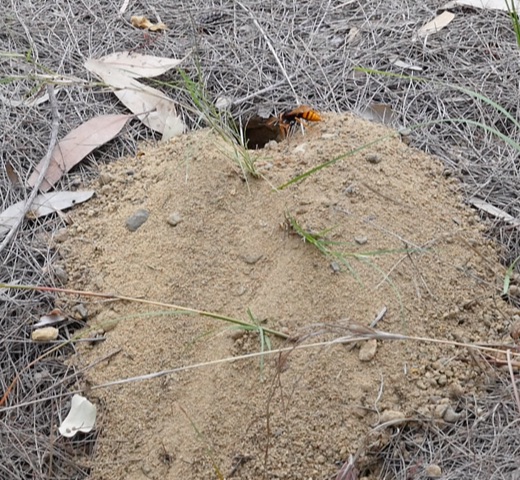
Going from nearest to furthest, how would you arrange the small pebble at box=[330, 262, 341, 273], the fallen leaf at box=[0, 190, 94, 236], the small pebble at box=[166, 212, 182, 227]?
the small pebble at box=[330, 262, 341, 273] → the small pebble at box=[166, 212, 182, 227] → the fallen leaf at box=[0, 190, 94, 236]

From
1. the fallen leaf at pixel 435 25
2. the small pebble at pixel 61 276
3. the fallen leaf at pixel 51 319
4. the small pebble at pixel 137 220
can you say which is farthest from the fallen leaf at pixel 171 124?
the fallen leaf at pixel 435 25

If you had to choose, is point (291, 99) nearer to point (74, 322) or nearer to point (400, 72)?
point (400, 72)

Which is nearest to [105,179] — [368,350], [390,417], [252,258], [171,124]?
[171,124]

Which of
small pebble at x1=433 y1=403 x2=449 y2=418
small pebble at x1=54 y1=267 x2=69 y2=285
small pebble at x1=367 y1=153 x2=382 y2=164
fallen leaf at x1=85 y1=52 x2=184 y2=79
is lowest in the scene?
small pebble at x1=433 y1=403 x2=449 y2=418

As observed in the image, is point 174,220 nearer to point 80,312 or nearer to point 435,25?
point 80,312

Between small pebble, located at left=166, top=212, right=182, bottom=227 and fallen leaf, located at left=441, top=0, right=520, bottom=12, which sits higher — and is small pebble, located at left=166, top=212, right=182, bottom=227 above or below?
above

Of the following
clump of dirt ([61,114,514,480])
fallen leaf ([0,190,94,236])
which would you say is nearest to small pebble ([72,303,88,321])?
clump of dirt ([61,114,514,480])

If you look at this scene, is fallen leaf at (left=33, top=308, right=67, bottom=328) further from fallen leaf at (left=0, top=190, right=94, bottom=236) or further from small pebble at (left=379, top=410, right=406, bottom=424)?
small pebble at (left=379, top=410, right=406, bottom=424)
